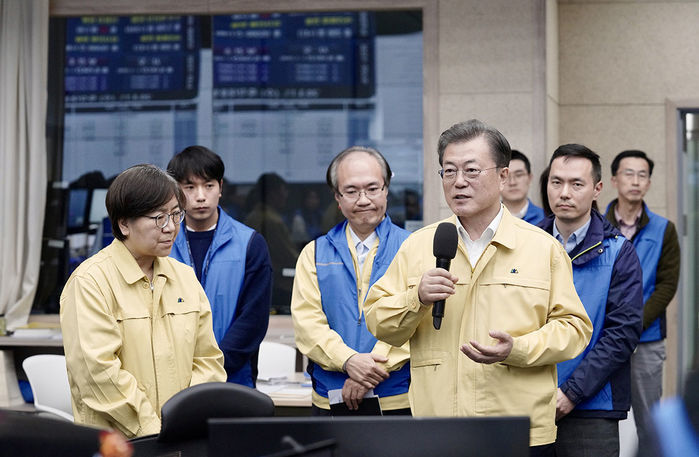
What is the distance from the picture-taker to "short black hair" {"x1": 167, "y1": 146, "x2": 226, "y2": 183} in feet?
11.0

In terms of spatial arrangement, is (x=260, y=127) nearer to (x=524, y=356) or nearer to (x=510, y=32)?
(x=510, y=32)

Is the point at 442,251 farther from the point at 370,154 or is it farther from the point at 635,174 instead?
the point at 635,174

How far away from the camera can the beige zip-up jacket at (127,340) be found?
7.97 ft

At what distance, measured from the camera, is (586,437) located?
2867mm

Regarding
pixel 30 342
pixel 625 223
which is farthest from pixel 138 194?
pixel 30 342

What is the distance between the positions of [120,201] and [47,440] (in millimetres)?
1147

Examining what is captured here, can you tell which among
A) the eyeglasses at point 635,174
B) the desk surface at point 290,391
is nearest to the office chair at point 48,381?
the desk surface at point 290,391

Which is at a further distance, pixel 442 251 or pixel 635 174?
pixel 635 174

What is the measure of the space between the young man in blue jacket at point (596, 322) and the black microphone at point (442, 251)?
0.77 metres

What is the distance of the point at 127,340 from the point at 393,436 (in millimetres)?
1264

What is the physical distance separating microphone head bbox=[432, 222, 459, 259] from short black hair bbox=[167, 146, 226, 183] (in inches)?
51.1

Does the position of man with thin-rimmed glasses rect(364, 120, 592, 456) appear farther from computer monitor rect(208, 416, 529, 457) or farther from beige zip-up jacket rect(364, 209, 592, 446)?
computer monitor rect(208, 416, 529, 457)

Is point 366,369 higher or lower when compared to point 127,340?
lower

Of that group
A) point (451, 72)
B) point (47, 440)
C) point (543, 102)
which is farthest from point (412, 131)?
point (47, 440)
